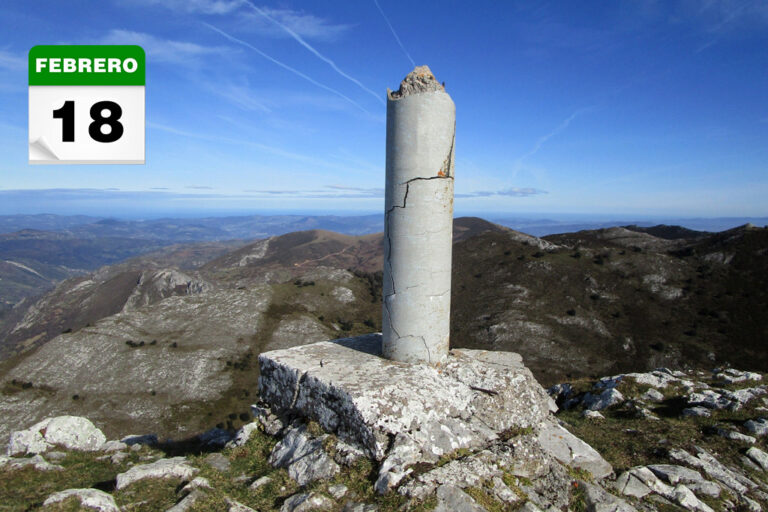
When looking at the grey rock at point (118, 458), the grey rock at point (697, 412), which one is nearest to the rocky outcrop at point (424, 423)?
the grey rock at point (118, 458)

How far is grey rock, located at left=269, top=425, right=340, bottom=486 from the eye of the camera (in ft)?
27.1

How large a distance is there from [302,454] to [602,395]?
12605 millimetres

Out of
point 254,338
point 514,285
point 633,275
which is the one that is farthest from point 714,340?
point 254,338

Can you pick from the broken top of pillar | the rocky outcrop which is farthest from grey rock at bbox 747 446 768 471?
the broken top of pillar

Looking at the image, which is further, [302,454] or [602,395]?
[602,395]

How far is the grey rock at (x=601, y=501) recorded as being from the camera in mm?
7777

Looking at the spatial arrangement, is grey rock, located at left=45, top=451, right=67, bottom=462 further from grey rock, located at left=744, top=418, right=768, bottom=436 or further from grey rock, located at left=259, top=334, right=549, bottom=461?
grey rock, located at left=744, top=418, right=768, bottom=436

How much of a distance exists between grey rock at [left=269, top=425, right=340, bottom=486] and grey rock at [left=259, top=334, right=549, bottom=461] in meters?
0.46

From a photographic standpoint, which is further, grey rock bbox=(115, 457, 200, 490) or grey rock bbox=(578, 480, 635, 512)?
grey rock bbox=(115, 457, 200, 490)

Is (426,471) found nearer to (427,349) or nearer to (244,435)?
(427,349)

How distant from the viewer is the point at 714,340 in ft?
149

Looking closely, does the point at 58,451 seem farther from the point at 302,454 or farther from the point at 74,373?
the point at 74,373

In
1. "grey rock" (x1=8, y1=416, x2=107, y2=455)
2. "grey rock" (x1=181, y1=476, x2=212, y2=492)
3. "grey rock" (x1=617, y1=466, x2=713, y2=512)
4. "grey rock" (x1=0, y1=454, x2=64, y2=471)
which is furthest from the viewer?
"grey rock" (x1=8, y1=416, x2=107, y2=455)

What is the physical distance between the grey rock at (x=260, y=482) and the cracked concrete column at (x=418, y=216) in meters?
3.81
